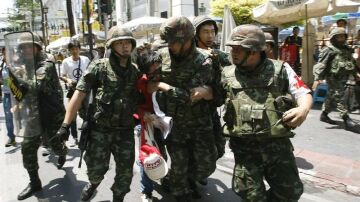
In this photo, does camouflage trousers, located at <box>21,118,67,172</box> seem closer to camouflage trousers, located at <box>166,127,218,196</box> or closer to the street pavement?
the street pavement

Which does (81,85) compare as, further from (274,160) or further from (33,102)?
(274,160)

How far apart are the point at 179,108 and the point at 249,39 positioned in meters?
0.99

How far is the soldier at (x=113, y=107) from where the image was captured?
3555 millimetres

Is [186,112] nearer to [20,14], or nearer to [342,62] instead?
[342,62]

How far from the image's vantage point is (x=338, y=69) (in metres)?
6.55

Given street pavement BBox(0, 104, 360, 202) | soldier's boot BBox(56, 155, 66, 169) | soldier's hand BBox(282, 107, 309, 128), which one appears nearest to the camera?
soldier's hand BBox(282, 107, 309, 128)

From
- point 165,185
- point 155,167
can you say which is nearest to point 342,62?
point 165,185

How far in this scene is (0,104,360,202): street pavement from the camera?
4.33 m

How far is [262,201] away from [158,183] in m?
2.06

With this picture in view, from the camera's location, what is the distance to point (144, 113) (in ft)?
11.7

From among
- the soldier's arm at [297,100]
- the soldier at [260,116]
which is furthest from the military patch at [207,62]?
the soldier's arm at [297,100]

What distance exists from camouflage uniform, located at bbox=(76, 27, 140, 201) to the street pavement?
0.77 metres

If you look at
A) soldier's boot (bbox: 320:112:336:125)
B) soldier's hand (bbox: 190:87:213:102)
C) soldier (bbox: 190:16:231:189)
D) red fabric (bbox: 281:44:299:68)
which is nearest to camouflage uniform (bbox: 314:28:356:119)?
soldier's boot (bbox: 320:112:336:125)

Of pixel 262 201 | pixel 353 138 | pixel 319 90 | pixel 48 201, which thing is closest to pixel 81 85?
pixel 48 201
